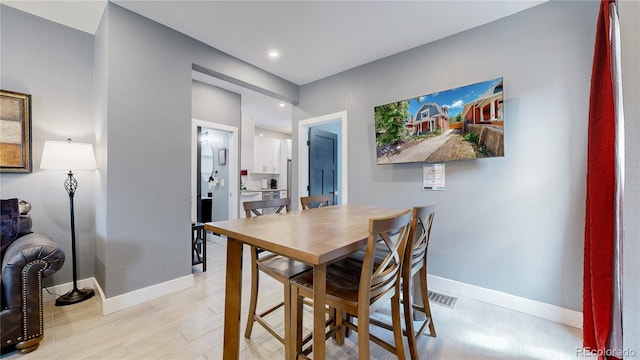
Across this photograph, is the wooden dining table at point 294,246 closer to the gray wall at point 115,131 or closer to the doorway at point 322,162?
the gray wall at point 115,131

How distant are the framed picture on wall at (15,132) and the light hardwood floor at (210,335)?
1.31 meters

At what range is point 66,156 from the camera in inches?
81.0

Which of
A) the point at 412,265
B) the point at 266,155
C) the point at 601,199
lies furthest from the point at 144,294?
the point at 266,155

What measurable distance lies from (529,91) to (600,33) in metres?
0.62

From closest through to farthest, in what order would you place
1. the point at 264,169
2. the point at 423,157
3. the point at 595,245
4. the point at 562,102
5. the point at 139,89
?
the point at 595,245 → the point at 562,102 → the point at 139,89 → the point at 423,157 → the point at 264,169

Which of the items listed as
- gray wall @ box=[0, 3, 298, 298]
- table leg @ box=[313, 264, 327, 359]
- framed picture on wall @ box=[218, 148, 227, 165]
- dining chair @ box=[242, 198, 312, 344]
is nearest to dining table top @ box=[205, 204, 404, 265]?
table leg @ box=[313, 264, 327, 359]

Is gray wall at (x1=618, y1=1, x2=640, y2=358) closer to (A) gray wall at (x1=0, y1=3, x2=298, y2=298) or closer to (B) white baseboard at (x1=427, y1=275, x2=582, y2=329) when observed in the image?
(B) white baseboard at (x1=427, y1=275, x2=582, y2=329)

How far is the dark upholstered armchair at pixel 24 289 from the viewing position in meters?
1.50

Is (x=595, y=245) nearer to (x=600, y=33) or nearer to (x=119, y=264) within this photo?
(x=600, y=33)

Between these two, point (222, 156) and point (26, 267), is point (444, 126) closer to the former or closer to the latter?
point (26, 267)

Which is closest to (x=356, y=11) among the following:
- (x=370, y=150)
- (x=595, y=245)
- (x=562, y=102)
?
(x=370, y=150)

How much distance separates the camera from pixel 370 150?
3.07m

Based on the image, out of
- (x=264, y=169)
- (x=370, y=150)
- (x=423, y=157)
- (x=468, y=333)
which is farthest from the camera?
(x=264, y=169)

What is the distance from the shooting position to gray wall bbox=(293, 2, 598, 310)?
192 centimetres
